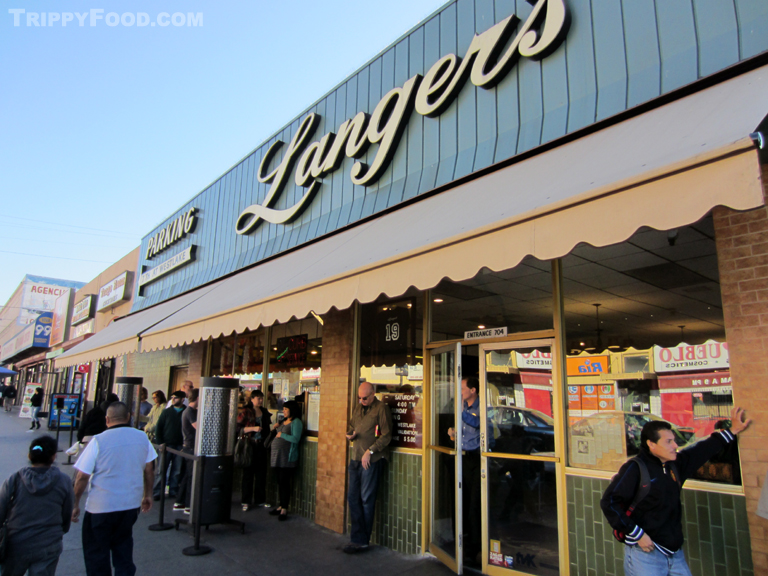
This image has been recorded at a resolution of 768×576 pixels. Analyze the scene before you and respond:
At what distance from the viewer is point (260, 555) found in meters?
5.87

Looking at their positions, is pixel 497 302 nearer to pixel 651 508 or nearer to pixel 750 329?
pixel 750 329

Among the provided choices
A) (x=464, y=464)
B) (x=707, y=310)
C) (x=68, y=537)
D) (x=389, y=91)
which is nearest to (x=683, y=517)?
(x=707, y=310)

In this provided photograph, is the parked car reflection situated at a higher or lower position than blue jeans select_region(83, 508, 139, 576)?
higher

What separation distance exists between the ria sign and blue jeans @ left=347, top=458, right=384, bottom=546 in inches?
152

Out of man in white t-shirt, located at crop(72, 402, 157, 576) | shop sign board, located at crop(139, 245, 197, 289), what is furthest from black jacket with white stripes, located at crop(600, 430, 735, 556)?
shop sign board, located at crop(139, 245, 197, 289)

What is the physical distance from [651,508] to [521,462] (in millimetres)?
1963

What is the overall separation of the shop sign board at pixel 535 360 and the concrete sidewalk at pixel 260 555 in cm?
228

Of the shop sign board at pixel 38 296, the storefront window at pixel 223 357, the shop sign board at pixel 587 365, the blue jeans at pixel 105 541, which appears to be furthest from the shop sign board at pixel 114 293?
the shop sign board at pixel 38 296

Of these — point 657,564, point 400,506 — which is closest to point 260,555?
point 400,506

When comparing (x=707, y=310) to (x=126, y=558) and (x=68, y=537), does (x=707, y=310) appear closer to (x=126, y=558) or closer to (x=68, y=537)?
(x=126, y=558)

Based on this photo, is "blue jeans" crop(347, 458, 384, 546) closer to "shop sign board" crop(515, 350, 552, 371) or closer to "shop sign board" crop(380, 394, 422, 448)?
"shop sign board" crop(380, 394, 422, 448)

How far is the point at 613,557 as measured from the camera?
14.1 ft

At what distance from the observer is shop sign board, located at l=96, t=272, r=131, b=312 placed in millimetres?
17656

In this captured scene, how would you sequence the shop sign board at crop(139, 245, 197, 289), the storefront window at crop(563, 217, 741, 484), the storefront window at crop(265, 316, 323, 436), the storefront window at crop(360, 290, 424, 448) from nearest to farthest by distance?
the storefront window at crop(563, 217, 741, 484) < the storefront window at crop(360, 290, 424, 448) < the storefront window at crop(265, 316, 323, 436) < the shop sign board at crop(139, 245, 197, 289)
